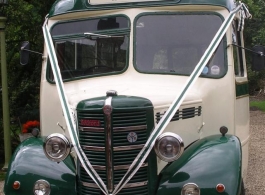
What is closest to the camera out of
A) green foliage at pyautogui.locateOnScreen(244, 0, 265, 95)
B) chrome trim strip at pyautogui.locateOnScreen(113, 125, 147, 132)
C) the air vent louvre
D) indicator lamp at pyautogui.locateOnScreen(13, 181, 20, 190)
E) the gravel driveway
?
chrome trim strip at pyautogui.locateOnScreen(113, 125, 147, 132)

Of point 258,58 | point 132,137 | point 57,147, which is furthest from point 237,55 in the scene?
point 57,147

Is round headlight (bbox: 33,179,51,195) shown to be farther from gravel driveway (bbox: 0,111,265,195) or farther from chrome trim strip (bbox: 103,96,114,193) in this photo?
gravel driveway (bbox: 0,111,265,195)

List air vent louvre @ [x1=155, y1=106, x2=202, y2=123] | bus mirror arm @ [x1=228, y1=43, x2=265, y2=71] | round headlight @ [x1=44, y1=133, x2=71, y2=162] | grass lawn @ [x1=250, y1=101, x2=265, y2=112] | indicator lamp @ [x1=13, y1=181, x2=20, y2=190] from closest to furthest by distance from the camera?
round headlight @ [x1=44, y1=133, x2=71, y2=162] → indicator lamp @ [x1=13, y1=181, x2=20, y2=190] → air vent louvre @ [x1=155, y1=106, x2=202, y2=123] → bus mirror arm @ [x1=228, y1=43, x2=265, y2=71] → grass lawn @ [x1=250, y1=101, x2=265, y2=112]

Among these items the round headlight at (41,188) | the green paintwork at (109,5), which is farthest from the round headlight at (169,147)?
the green paintwork at (109,5)

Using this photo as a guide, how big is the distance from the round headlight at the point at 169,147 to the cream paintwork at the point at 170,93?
483 millimetres

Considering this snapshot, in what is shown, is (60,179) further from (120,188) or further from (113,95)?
(113,95)

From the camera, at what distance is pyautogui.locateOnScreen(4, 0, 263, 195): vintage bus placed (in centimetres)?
446

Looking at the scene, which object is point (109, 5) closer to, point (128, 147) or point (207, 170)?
point (128, 147)

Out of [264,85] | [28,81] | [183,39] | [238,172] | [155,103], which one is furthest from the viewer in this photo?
[264,85]

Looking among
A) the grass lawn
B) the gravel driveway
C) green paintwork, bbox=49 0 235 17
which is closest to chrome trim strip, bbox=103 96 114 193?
green paintwork, bbox=49 0 235 17

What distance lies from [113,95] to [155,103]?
454 millimetres

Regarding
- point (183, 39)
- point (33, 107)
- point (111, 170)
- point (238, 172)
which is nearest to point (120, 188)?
point (111, 170)

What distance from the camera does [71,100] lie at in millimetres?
5242

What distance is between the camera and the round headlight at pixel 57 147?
4559 millimetres
